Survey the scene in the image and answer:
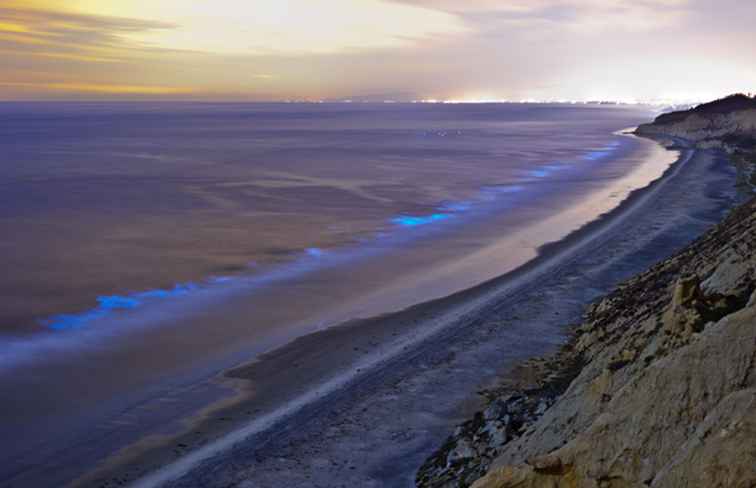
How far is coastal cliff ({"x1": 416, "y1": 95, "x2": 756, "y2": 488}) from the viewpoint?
5816mm

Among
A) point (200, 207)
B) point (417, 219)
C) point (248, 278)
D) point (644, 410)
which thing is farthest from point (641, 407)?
point (200, 207)

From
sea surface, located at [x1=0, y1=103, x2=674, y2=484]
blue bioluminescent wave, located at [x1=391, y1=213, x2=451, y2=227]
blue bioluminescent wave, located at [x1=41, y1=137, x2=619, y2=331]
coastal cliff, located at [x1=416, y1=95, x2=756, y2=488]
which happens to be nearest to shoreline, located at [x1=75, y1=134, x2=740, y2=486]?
sea surface, located at [x1=0, y1=103, x2=674, y2=484]

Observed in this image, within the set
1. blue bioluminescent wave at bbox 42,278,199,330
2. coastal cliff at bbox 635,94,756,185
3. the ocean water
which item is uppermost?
coastal cliff at bbox 635,94,756,185

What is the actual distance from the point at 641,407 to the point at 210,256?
83.7ft

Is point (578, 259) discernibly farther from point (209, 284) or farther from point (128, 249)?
point (128, 249)

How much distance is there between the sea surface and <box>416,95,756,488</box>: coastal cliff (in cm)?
736

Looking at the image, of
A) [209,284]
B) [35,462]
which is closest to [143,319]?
[209,284]

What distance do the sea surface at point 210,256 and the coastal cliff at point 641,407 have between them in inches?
290

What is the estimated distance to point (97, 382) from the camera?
17.0 m

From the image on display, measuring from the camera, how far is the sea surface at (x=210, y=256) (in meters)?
17.4

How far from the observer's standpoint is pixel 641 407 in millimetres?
7055

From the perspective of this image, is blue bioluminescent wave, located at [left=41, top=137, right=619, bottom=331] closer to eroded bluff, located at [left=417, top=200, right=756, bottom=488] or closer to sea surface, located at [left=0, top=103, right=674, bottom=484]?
sea surface, located at [left=0, top=103, right=674, bottom=484]

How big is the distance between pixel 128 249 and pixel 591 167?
4879 centimetres

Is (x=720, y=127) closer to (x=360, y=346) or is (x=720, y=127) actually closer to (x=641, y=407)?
(x=360, y=346)
